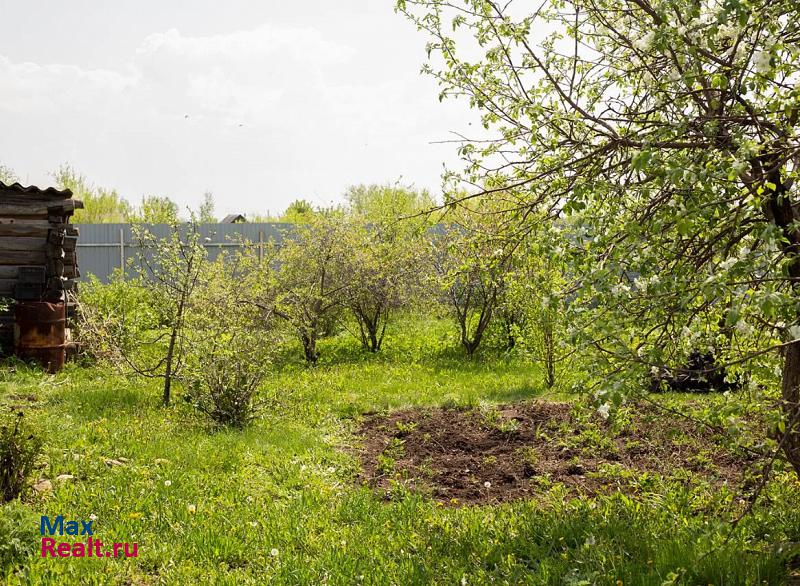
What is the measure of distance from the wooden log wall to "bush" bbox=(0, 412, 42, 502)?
6931mm

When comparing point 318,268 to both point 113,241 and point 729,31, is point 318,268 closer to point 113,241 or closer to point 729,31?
point 729,31

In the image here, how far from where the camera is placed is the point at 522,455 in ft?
20.7

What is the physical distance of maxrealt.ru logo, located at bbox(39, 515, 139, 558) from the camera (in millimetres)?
3975

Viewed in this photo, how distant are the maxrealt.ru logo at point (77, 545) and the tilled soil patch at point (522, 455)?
2.01m

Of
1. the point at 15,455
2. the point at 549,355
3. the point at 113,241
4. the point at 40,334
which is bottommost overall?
the point at 15,455

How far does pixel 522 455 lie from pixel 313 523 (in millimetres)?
2414

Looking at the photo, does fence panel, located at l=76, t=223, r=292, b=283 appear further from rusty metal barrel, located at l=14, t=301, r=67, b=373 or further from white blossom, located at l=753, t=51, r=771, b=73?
white blossom, located at l=753, t=51, r=771, b=73

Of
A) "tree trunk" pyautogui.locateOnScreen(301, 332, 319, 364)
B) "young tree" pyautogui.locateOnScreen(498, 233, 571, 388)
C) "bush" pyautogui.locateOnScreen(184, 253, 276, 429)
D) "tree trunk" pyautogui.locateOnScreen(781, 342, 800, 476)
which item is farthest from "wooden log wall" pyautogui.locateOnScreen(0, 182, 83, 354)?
"tree trunk" pyautogui.locateOnScreen(781, 342, 800, 476)

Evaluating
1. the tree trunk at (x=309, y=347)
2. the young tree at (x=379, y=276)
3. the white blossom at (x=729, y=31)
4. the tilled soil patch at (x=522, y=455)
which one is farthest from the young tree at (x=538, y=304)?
the tree trunk at (x=309, y=347)

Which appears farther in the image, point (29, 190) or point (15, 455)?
point (29, 190)

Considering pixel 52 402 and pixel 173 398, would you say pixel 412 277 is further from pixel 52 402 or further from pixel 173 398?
pixel 52 402

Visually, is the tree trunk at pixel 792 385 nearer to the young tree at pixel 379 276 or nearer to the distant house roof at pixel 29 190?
the young tree at pixel 379 276

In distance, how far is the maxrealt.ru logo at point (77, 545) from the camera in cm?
397

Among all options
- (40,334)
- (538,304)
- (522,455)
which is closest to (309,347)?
(40,334)
